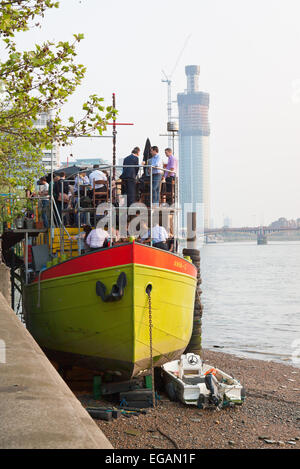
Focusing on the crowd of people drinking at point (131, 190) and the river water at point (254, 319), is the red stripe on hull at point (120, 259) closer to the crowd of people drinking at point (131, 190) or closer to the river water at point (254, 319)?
the crowd of people drinking at point (131, 190)

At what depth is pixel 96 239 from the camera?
12336 mm

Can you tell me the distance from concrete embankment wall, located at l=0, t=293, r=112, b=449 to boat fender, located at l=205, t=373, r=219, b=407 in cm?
537

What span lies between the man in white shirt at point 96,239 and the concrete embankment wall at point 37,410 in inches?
183

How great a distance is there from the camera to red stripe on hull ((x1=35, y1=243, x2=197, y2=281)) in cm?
1156

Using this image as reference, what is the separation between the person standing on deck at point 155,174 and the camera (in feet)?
42.7

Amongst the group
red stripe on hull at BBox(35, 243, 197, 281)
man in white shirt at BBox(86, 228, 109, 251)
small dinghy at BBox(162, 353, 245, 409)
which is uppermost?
man in white shirt at BBox(86, 228, 109, 251)

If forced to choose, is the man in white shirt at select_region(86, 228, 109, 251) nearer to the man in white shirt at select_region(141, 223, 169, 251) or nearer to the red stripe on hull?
the red stripe on hull

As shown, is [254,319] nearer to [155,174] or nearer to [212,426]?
[155,174]

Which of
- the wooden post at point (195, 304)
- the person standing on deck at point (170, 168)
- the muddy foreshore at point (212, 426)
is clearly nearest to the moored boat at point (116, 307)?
the muddy foreshore at point (212, 426)

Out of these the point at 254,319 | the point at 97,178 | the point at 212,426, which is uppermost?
the point at 97,178

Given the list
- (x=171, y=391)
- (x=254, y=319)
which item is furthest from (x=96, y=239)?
(x=254, y=319)

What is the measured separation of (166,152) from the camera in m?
13.8

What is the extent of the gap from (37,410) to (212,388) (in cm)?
762

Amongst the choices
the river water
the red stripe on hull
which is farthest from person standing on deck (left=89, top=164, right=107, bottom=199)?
the river water
